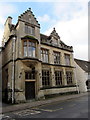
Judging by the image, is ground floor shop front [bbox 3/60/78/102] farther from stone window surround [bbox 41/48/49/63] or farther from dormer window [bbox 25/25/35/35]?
dormer window [bbox 25/25/35/35]

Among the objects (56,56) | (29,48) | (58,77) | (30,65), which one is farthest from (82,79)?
(29,48)

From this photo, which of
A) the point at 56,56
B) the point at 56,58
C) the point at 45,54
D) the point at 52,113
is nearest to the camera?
the point at 52,113

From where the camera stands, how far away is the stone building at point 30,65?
55.3ft

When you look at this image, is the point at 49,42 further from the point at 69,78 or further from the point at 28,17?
the point at 69,78

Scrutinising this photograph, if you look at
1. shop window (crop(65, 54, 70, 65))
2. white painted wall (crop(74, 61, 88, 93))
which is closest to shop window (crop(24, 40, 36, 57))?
shop window (crop(65, 54, 70, 65))

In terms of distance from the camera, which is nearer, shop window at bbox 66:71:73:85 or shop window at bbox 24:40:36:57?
shop window at bbox 24:40:36:57

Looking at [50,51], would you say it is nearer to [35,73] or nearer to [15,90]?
[35,73]

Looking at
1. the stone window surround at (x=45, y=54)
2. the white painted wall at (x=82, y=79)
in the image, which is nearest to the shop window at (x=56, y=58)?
the stone window surround at (x=45, y=54)

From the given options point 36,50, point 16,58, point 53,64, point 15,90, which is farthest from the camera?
point 53,64

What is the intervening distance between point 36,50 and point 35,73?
363 cm

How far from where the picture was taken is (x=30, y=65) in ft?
58.1

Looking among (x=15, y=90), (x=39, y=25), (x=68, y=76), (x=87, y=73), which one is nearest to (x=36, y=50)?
(x=39, y=25)

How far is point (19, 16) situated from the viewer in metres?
18.4

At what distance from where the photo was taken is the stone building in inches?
663
